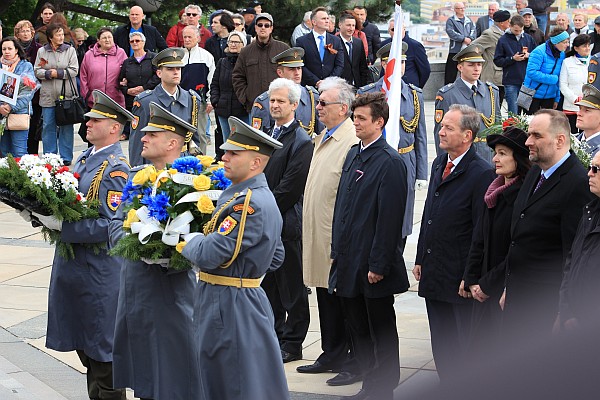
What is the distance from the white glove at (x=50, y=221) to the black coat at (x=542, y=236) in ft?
8.65

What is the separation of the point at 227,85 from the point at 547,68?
17.3ft

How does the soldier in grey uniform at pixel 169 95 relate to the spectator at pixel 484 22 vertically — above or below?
below

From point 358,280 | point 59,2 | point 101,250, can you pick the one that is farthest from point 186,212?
point 59,2

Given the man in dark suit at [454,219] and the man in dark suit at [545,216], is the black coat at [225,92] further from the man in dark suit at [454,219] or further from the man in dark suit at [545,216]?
the man in dark suit at [545,216]

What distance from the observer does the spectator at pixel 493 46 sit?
17.7 meters

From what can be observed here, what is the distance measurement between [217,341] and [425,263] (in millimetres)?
1766

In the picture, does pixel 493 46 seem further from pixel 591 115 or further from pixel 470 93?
pixel 591 115

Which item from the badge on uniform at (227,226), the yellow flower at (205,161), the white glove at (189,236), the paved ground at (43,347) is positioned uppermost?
the yellow flower at (205,161)

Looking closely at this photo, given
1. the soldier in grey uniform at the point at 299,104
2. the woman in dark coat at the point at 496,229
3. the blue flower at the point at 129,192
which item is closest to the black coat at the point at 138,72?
the soldier in grey uniform at the point at 299,104

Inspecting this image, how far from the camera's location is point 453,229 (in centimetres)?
602

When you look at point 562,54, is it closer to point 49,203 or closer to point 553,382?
point 49,203

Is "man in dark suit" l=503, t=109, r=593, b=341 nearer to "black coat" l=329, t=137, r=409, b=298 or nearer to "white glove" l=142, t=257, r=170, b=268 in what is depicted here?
"black coat" l=329, t=137, r=409, b=298

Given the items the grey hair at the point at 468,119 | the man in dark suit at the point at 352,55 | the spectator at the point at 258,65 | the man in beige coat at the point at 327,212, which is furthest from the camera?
the man in dark suit at the point at 352,55

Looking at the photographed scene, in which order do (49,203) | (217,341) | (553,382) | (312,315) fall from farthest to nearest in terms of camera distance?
(312,315)
(49,203)
(217,341)
(553,382)
